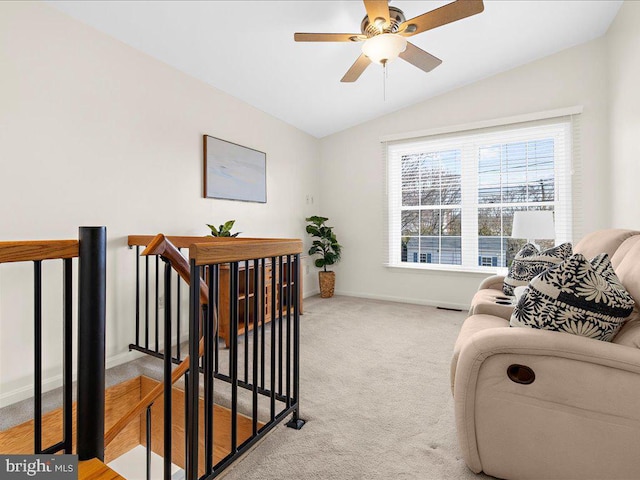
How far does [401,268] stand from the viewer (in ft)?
15.4

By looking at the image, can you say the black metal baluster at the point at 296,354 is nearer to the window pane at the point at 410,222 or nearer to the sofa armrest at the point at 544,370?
the sofa armrest at the point at 544,370

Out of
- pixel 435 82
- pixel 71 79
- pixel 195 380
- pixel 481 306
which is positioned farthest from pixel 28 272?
pixel 435 82

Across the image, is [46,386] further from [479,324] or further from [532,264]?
[532,264]

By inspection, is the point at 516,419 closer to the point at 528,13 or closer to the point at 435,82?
the point at 528,13

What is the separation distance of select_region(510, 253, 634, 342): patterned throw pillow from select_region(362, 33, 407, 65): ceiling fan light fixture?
1743 mm

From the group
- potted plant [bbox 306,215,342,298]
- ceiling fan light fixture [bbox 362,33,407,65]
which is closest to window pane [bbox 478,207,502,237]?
potted plant [bbox 306,215,342,298]

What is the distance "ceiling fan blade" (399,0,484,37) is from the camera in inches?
76.9

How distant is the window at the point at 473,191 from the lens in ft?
12.7

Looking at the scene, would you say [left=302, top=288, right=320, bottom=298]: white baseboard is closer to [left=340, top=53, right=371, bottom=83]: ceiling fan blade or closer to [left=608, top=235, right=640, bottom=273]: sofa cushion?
[left=340, top=53, right=371, bottom=83]: ceiling fan blade

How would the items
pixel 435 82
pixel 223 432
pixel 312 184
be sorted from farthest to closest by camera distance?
pixel 312 184
pixel 435 82
pixel 223 432

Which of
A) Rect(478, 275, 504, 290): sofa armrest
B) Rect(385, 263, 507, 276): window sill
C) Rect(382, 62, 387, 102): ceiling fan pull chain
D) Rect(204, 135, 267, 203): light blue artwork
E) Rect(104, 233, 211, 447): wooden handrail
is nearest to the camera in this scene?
Rect(104, 233, 211, 447): wooden handrail

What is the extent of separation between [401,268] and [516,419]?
11.3 feet

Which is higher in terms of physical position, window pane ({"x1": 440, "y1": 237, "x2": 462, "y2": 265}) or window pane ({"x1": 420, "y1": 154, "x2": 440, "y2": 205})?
window pane ({"x1": 420, "y1": 154, "x2": 440, "y2": 205})

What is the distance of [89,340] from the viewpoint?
1.03 m
